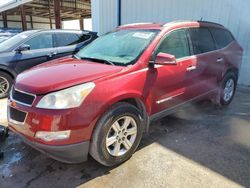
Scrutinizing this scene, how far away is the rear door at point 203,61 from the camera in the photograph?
397cm

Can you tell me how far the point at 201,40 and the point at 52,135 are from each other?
115 inches

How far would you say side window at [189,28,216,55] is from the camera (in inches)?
157

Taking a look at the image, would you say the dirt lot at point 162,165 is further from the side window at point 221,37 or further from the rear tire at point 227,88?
the side window at point 221,37

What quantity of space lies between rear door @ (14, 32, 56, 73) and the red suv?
8.36 feet

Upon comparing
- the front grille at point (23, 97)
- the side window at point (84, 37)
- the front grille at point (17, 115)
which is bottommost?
the front grille at point (17, 115)

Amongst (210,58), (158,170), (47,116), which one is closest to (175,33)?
(210,58)

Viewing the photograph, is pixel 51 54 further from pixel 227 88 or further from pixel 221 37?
pixel 227 88

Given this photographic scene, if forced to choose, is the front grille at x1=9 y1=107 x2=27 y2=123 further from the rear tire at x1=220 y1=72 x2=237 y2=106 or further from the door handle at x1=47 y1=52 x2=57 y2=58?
the rear tire at x1=220 y1=72 x2=237 y2=106

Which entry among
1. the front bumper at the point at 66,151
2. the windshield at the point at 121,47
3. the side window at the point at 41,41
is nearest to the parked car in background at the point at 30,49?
the side window at the point at 41,41

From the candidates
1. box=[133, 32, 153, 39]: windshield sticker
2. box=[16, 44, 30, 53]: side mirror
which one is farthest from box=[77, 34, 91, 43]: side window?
box=[133, 32, 153, 39]: windshield sticker

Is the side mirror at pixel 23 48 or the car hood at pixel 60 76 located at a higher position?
the car hood at pixel 60 76

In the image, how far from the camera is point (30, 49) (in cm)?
600

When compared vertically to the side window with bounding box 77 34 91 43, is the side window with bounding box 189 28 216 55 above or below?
above

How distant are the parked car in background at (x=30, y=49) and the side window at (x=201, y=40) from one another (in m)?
3.61
